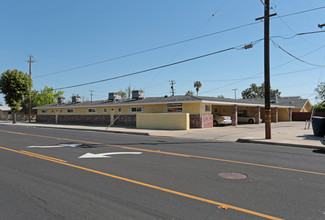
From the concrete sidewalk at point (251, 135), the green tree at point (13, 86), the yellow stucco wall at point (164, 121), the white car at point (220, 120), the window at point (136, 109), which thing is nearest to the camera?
the concrete sidewalk at point (251, 135)

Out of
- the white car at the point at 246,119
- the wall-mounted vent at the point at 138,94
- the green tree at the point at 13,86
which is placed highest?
the green tree at the point at 13,86

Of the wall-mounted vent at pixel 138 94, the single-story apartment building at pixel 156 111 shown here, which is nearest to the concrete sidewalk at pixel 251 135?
the single-story apartment building at pixel 156 111

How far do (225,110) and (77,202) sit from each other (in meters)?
31.6

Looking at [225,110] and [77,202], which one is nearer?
[77,202]

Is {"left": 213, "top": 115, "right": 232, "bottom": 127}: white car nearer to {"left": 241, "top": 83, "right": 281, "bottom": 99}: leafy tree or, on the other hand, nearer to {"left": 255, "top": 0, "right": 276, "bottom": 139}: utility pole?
{"left": 255, "top": 0, "right": 276, "bottom": 139}: utility pole

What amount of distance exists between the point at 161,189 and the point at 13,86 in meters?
42.4

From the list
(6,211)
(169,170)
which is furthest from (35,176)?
(169,170)

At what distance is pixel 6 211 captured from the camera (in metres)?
3.91

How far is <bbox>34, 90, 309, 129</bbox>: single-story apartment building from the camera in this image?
22.5 meters

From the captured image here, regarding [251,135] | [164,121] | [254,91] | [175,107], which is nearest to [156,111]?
[175,107]

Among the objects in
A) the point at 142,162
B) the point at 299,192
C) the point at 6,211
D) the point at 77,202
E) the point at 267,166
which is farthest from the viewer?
the point at 142,162

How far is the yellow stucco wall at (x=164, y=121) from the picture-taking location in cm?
2152

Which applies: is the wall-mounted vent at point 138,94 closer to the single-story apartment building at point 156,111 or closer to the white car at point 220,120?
the single-story apartment building at point 156,111

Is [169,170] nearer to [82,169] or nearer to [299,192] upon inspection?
[82,169]
